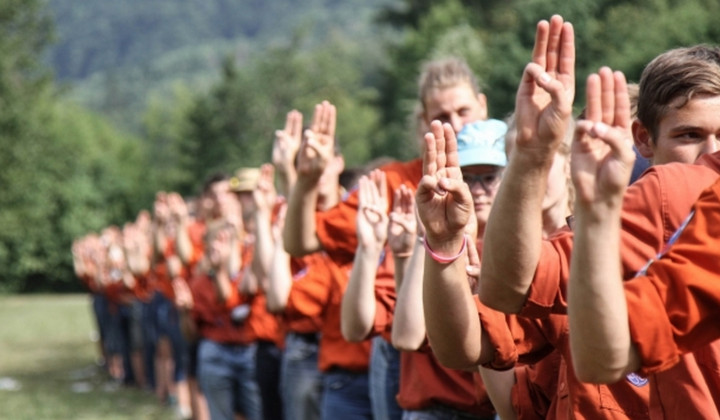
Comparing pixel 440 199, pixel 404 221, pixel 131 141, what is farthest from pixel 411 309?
pixel 131 141

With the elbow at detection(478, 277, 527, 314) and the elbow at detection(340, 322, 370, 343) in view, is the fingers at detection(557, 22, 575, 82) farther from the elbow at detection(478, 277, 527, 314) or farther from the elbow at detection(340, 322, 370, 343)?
the elbow at detection(340, 322, 370, 343)

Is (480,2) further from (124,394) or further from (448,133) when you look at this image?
(448,133)

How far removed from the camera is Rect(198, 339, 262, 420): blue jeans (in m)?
9.24

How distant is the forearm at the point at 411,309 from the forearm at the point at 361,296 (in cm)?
54

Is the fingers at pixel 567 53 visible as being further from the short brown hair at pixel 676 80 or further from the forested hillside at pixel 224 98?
the forested hillside at pixel 224 98

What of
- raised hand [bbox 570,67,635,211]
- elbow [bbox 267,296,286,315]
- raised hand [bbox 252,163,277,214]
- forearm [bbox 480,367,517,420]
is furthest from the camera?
raised hand [bbox 252,163,277,214]

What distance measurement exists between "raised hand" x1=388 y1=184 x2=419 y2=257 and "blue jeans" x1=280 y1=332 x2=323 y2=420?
3.12 meters

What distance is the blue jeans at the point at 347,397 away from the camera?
6.30m

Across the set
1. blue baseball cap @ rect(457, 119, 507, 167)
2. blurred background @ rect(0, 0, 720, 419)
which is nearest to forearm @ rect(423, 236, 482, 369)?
blue baseball cap @ rect(457, 119, 507, 167)

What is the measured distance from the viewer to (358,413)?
6305 millimetres

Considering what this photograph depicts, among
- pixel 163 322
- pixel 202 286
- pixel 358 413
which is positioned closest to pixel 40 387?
pixel 163 322

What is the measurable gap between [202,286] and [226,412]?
4.35ft

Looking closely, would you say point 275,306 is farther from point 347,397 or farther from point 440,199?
point 440,199

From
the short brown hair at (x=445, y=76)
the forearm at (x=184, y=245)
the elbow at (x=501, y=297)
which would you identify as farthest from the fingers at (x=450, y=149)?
the forearm at (x=184, y=245)
